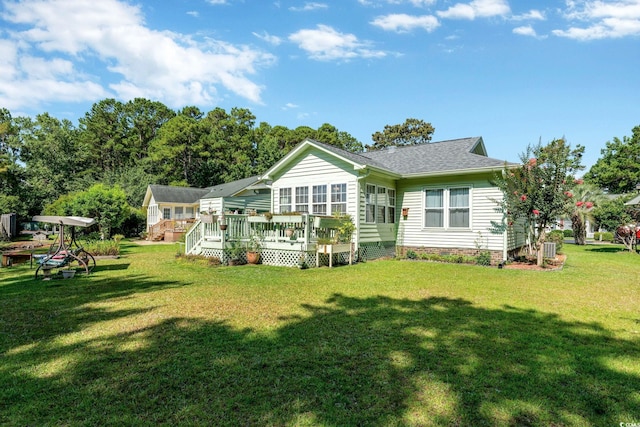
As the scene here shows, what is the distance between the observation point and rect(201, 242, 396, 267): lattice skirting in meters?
11.3

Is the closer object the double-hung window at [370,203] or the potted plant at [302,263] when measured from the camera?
the potted plant at [302,263]

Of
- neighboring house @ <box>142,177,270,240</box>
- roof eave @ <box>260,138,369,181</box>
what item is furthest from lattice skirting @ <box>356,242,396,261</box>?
neighboring house @ <box>142,177,270,240</box>

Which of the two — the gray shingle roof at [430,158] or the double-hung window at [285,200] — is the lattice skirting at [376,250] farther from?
the double-hung window at [285,200]

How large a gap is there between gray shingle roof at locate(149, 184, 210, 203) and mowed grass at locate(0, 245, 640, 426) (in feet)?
77.6

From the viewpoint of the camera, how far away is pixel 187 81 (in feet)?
70.4

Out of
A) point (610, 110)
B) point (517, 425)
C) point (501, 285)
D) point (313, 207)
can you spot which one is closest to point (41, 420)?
point (517, 425)

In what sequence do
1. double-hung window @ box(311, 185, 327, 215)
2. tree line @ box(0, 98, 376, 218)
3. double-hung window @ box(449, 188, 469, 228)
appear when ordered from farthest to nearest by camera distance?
1. tree line @ box(0, 98, 376, 218)
2. double-hung window @ box(311, 185, 327, 215)
3. double-hung window @ box(449, 188, 469, 228)

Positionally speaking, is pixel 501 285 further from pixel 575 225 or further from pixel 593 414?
pixel 575 225

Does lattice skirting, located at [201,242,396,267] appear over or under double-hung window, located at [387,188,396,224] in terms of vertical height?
under

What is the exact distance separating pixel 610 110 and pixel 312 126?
38098 millimetres

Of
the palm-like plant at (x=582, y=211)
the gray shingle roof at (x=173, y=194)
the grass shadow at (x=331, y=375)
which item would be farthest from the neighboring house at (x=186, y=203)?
the palm-like plant at (x=582, y=211)

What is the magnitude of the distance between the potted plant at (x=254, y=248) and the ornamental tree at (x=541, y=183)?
9.10 metres

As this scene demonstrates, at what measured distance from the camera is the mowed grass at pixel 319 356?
2678mm

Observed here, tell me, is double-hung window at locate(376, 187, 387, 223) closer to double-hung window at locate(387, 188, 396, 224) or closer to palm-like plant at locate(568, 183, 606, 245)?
double-hung window at locate(387, 188, 396, 224)
